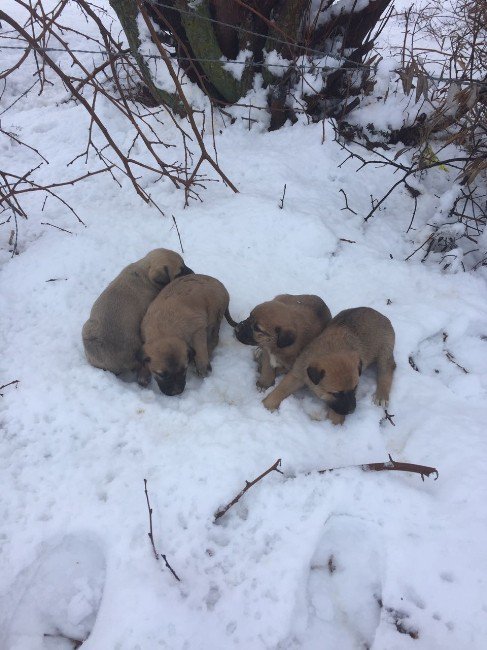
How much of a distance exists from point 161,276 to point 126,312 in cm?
61

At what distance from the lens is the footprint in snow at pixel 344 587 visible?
2639mm

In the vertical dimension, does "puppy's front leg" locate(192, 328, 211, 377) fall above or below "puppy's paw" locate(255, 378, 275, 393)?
above

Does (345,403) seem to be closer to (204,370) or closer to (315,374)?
(315,374)

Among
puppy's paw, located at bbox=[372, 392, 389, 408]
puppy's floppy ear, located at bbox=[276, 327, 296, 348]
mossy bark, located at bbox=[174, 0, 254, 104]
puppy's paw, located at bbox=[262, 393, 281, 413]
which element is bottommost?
puppy's paw, located at bbox=[262, 393, 281, 413]

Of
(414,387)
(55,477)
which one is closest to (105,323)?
(55,477)

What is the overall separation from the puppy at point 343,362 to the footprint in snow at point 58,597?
183 cm

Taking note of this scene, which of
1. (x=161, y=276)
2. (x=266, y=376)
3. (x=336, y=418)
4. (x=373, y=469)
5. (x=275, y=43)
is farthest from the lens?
(x=275, y=43)

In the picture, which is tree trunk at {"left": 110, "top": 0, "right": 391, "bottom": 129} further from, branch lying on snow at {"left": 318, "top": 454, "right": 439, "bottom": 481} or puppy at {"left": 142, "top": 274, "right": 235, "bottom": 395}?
branch lying on snow at {"left": 318, "top": 454, "right": 439, "bottom": 481}

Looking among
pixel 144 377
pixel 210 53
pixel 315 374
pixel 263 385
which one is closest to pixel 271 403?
pixel 263 385

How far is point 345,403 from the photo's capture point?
3.56 m

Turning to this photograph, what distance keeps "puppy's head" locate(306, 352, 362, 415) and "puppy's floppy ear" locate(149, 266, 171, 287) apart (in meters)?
1.94

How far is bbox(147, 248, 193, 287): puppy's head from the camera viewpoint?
468 cm

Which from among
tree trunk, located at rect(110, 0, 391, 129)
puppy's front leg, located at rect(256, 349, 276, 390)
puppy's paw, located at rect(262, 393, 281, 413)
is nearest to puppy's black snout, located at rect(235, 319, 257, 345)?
puppy's front leg, located at rect(256, 349, 276, 390)

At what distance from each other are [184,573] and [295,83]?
21.4 ft
